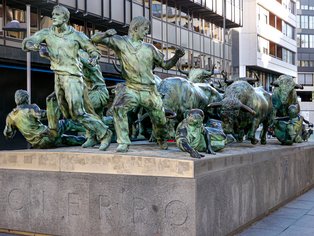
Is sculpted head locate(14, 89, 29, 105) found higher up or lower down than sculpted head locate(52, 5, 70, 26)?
lower down

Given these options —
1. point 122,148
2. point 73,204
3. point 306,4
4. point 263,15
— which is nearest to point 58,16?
point 122,148

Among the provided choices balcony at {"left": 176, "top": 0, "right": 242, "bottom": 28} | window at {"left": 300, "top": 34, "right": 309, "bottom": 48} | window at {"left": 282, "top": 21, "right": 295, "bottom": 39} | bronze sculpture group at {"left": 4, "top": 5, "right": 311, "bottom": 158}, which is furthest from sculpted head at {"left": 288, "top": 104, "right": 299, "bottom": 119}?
window at {"left": 300, "top": 34, "right": 309, "bottom": 48}

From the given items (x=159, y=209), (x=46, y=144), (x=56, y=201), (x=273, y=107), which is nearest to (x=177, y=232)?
(x=159, y=209)

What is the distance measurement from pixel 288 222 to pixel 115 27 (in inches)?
868

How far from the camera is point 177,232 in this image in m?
6.20

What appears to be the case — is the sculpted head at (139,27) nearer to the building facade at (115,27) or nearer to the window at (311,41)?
the building facade at (115,27)

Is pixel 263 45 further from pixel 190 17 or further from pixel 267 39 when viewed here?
pixel 190 17

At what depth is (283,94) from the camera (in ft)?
38.6

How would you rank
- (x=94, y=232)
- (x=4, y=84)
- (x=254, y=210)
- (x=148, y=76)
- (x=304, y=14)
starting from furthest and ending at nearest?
(x=304, y=14) < (x=4, y=84) < (x=254, y=210) < (x=148, y=76) < (x=94, y=232)

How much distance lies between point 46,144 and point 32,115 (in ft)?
1.55

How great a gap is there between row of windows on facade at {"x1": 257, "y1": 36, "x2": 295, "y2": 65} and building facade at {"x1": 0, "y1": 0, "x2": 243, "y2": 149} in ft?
24.0

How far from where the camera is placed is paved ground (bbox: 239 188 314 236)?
24.1 ft

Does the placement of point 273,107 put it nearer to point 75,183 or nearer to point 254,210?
point 254,210

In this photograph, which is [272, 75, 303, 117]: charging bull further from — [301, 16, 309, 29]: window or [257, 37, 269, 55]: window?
[301, 16, 309, 29]: window
